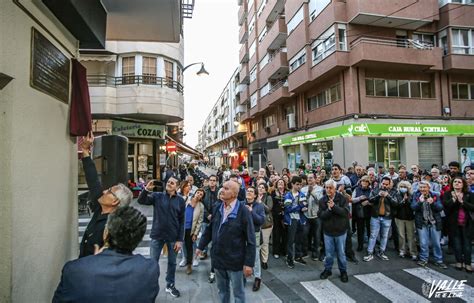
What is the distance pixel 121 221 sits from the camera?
184cm

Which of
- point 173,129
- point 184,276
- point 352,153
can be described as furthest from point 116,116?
point 352,153

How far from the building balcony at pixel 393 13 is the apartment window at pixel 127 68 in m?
13.7

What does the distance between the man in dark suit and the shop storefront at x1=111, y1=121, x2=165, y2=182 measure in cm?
1634

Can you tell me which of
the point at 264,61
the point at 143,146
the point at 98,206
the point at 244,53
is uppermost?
the point at 244,53

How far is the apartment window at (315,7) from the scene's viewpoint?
18059 millimetres

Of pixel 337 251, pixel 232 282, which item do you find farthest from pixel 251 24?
pixel 232 282

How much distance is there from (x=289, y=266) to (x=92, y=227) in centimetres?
447

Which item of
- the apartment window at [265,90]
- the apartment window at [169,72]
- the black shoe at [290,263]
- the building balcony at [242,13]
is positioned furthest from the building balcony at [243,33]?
the black shoe at [290,263]

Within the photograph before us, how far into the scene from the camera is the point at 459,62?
16.9m

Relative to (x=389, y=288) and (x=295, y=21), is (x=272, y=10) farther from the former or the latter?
(x=389, y=288)

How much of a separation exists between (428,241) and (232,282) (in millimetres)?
5011

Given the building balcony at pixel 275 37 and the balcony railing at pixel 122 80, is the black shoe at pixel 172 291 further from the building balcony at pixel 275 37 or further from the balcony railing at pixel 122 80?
the building balcony at pixel 275 37

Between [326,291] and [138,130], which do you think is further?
[138,130]

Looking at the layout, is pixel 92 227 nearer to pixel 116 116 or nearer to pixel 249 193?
pixel 249 193
